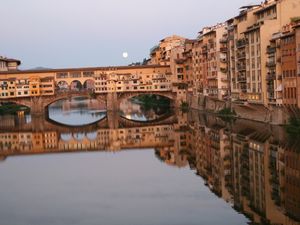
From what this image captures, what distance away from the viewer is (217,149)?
25.3 metres

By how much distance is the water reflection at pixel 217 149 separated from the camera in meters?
15.2

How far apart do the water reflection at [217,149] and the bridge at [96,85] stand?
9540 millimetres

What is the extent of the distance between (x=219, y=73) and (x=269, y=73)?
10.7m

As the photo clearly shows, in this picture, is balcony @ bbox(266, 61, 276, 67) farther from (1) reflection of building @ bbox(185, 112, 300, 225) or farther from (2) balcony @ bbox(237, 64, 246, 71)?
(2) balcony @ bbox(237, 64, 246, 71)

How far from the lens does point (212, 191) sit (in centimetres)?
1722

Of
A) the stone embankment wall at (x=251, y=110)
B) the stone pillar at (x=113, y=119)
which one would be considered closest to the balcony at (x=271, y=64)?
the stone embankment wall at (x=251, y=110)

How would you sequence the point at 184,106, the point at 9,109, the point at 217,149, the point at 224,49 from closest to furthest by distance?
the point at 217,149, the point at 224,49, the point at 184,106, the point at 9,109

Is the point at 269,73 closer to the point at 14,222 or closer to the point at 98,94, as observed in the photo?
the point at 14,222

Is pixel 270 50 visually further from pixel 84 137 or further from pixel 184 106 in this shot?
pixel 184 106

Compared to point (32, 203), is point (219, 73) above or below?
above

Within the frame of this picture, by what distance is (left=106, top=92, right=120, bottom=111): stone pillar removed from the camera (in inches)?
2198

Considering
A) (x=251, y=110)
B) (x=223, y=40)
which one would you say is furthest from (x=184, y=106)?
(x=251, y=110)

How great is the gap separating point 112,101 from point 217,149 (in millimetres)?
31461

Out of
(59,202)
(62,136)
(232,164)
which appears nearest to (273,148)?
(232,164)
